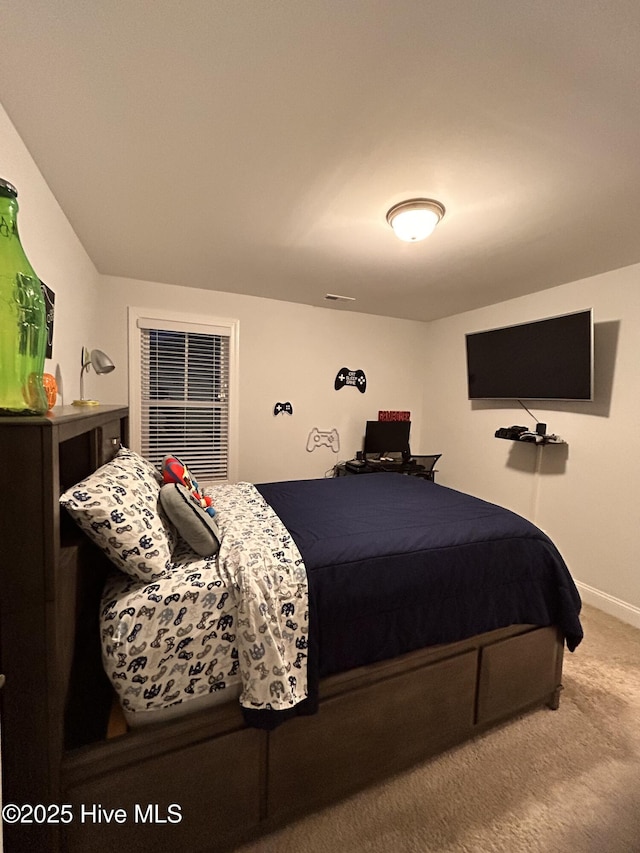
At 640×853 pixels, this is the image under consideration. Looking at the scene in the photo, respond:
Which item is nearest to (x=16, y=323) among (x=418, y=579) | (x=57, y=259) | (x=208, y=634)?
(x=208, y=634)

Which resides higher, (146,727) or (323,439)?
(323,439)

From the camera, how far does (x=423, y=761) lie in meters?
1.52

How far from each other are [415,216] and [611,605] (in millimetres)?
3072

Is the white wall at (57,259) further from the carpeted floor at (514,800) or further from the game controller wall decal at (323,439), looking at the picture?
the carpeted floor at (514,800)

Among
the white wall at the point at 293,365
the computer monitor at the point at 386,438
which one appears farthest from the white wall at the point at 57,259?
the computer monitor at the point at 386,438

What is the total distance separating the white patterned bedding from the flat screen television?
2.64 metres

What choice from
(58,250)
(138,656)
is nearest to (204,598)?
(138,656)

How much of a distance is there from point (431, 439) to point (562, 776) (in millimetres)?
3257

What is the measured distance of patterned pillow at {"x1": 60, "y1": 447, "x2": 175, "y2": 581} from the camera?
1.08 meters

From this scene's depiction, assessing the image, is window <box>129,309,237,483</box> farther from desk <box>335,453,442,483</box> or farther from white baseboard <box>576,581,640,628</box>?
white baseboard <box>576,581,640,628</box>

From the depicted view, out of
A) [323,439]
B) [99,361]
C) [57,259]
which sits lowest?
[323,439]

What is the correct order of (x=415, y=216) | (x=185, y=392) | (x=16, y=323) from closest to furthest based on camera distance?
(x=16, y=323)
(x=415, y=216)
(x=185, y=392)

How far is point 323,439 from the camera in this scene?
4.03 metres

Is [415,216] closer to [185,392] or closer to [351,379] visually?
[351,379]
